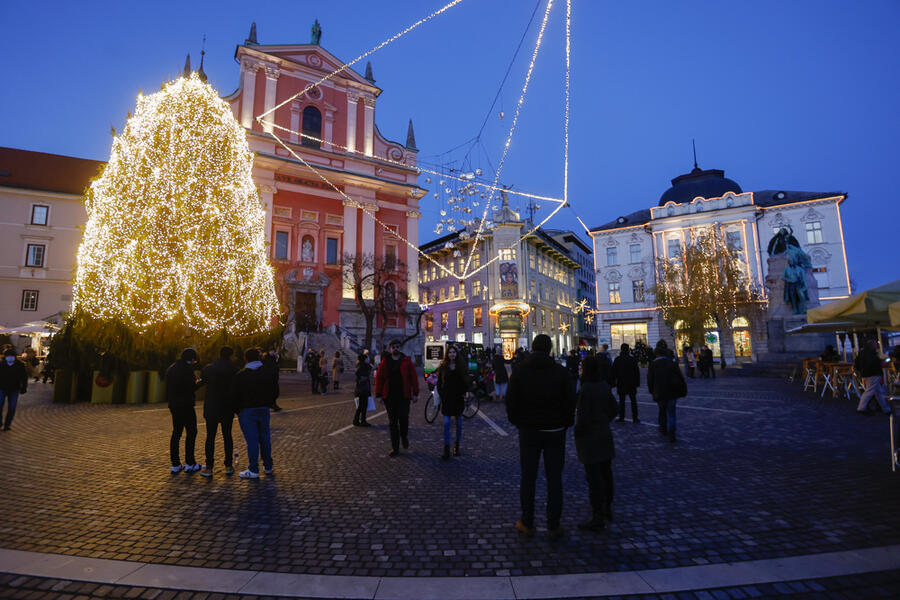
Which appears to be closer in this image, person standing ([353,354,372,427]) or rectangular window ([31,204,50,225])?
person standing ([353,354,372,427])

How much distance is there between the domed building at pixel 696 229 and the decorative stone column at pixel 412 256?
1851 cm

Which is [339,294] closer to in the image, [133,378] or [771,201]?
[133,378]

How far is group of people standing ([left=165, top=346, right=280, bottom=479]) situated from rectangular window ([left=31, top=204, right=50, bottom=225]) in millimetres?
44381

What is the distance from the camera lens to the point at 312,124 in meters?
37.7

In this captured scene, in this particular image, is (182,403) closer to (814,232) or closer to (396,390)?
(396,390)

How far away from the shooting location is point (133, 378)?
1484 centimetres

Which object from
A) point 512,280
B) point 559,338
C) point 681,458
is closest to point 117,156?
point 681,458

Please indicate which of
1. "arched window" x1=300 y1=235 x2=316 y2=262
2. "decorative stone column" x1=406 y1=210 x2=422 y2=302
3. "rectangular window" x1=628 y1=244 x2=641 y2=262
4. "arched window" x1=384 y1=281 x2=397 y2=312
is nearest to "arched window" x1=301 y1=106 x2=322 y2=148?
"arched window" x1=300 y1=235 x2=316 y2=262

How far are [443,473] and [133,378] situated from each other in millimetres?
13535

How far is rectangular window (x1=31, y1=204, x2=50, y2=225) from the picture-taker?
37.3m

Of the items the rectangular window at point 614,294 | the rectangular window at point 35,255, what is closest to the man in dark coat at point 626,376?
the rectangular window at point 614,294

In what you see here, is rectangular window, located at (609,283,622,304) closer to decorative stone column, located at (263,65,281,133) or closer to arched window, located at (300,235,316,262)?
arched window, located at (300,235,316,262)

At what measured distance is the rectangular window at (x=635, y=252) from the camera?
51312 mm

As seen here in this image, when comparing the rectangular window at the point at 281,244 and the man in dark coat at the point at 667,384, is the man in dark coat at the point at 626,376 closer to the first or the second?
the man in dark coat at the point at 667,384
